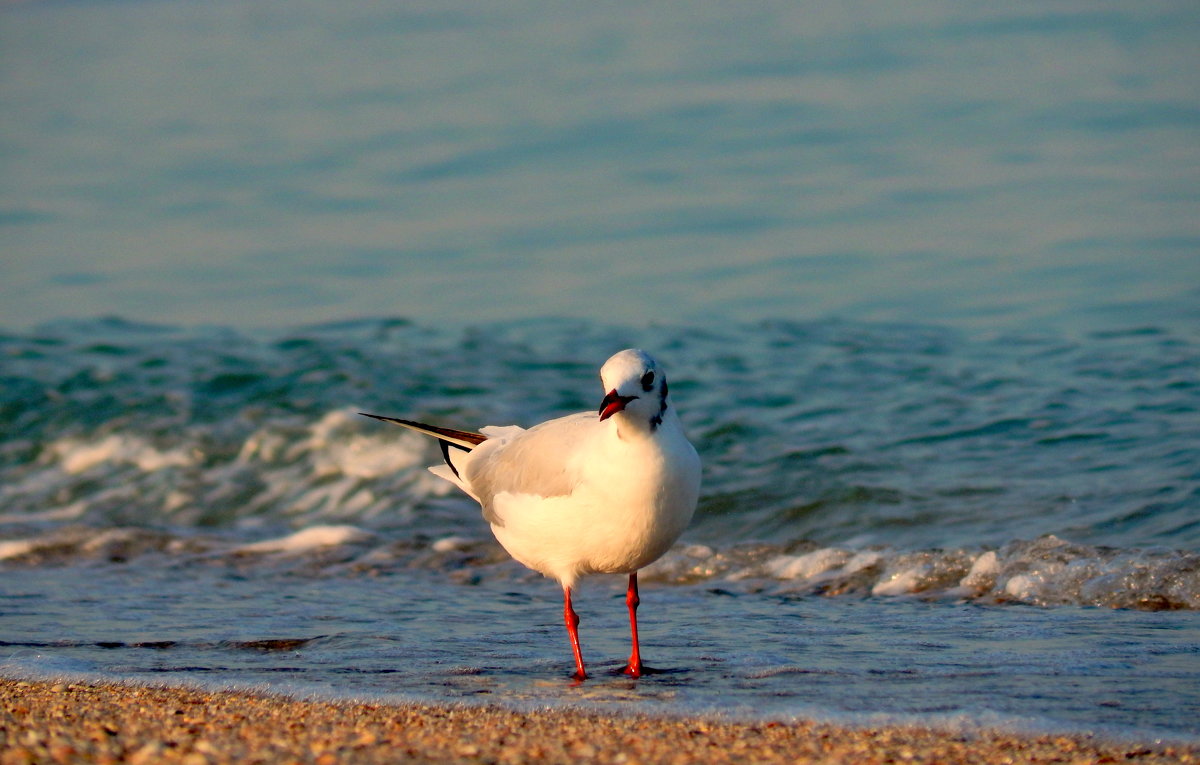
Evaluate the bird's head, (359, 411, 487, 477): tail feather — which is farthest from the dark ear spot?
(359, 411, 487, 477): tail feather

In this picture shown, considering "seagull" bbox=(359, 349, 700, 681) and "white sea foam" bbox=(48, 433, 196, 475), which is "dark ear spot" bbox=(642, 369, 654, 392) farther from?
"white sea foam" bbox=(48, 433, 196, 475)

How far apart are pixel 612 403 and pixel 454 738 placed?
124cm

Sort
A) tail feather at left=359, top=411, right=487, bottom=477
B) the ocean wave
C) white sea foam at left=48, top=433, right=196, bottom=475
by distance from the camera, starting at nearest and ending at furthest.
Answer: tail feather at left=359, top=411, right=487, bottom=477 < the ocean wave < white sea foam at left=48, top=433, right=196, bottom=475

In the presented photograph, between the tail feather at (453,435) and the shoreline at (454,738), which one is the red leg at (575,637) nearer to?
the shoreline at (454,738)

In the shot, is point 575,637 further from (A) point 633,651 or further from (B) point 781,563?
(B) point 781,563

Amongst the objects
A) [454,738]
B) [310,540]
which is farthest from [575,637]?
[310,540]

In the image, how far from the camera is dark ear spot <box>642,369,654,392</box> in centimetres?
507

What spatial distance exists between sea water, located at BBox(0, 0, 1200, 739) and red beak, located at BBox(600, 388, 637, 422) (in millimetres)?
948

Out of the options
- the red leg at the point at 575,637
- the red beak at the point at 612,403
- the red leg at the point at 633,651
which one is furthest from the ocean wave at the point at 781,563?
the red beak at the point at 612,403

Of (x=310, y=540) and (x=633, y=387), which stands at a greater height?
(x=633, y=387)

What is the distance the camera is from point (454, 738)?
4242 mm

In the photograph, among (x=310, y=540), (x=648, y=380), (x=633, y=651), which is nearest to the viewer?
(x=648, y=380)

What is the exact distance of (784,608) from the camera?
6730mm

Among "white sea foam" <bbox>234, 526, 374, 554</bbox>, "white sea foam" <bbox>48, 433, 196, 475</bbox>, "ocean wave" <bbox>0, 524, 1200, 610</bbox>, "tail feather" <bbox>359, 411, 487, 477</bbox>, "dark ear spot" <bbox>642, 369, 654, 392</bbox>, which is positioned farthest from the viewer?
"white sea foam" <bbox>48, 433, 196, 475</bbox>
